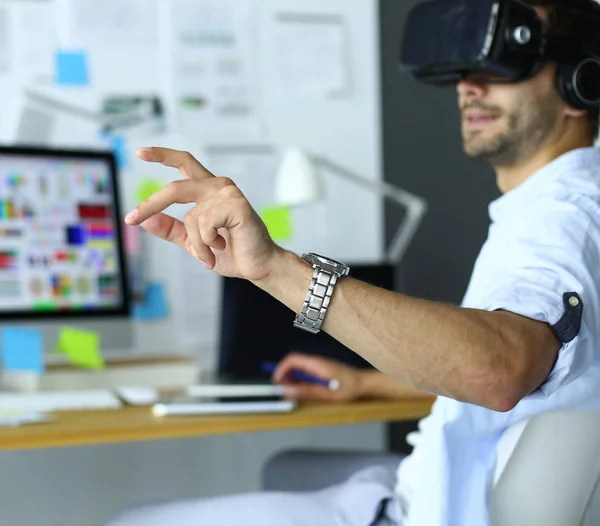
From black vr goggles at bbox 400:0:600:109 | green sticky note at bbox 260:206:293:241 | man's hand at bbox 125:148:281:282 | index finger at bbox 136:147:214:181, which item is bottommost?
green sticky note at bbox 260:206:293:241

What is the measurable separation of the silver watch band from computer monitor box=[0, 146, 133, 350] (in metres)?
1.03

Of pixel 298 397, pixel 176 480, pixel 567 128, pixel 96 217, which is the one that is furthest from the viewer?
pixel 176 480

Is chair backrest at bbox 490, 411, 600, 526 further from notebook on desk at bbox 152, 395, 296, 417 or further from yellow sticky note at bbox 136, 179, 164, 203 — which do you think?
yellow sticky note at bbox 136, 179, 164, 203

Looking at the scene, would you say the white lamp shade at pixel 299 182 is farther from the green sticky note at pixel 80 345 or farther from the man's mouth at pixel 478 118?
the man's mouth at pixel 478 118

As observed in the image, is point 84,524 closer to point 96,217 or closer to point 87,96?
point 96,217

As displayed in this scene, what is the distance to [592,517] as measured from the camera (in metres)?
1.13

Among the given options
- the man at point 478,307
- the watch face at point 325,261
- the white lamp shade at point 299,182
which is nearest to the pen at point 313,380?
the man at point 478,307

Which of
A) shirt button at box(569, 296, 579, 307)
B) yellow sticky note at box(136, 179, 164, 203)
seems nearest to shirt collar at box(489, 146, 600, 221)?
shirt button at box(569, 296, 579, 307)

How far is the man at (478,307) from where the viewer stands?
3.15 ft

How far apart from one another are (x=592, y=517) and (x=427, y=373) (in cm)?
33

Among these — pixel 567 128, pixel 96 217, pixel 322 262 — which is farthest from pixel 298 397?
pixel 322 262

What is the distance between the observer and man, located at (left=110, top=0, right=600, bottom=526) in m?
0.96

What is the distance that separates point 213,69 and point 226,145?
0.65ft

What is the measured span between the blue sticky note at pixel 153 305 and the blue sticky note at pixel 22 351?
510 mm
